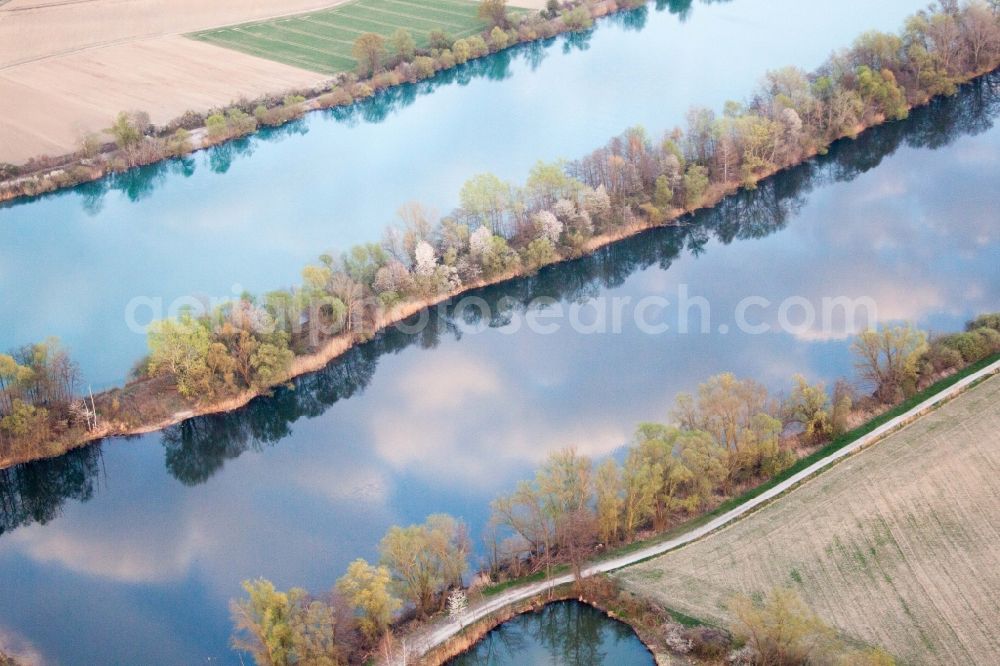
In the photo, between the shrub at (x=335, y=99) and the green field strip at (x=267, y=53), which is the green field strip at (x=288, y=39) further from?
the shrub at (x=335, y=99)

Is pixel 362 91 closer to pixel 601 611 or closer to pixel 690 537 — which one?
pixel 690 537

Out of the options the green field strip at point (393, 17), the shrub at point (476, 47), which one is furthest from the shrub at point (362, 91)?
the green field strip at point (393, 17)

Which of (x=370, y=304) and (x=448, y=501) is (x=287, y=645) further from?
(x=370, y=304)

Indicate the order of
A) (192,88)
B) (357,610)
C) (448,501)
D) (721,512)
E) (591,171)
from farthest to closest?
1. (192,88)
2. (591,171)
3. (448,501)
4. (721,512)
5. (357,610)

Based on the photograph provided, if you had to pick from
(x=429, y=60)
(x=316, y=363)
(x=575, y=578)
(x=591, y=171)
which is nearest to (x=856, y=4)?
(x=429, y=60)

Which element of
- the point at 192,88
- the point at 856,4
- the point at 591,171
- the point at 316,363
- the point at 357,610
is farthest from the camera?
the point at 856,4
